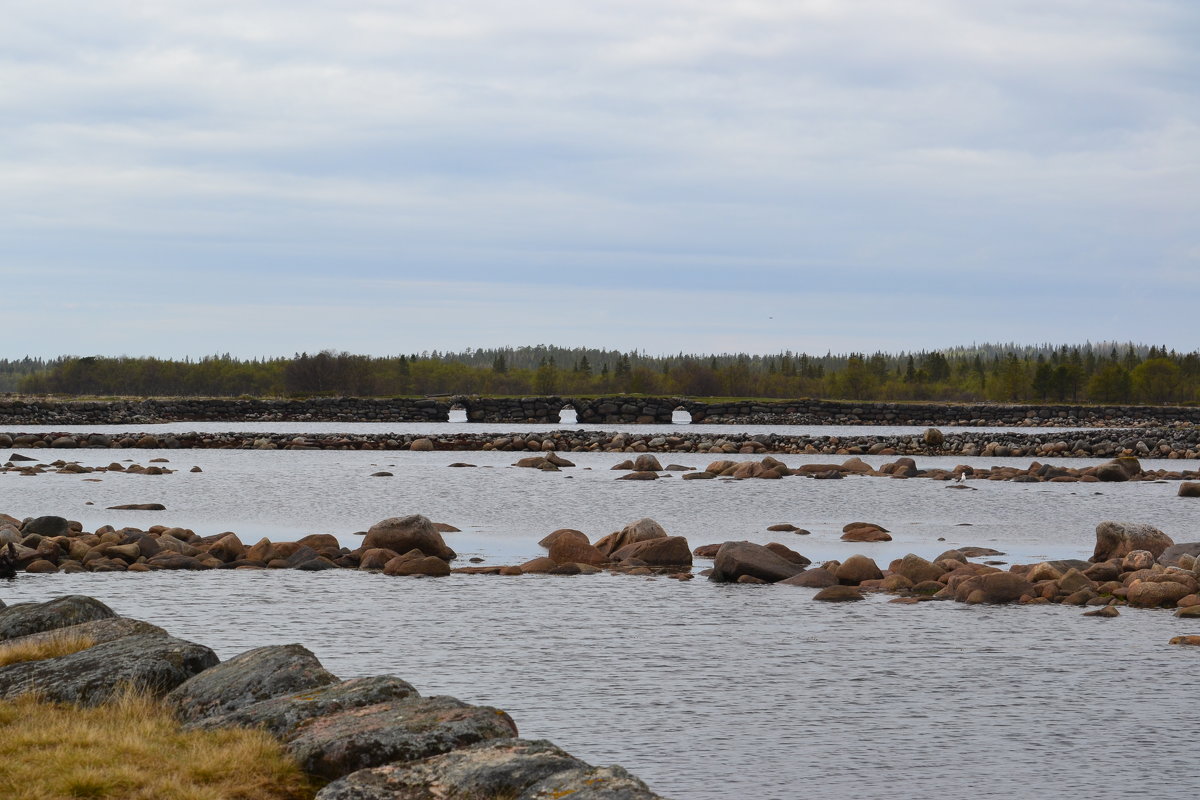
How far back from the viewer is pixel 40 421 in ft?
365

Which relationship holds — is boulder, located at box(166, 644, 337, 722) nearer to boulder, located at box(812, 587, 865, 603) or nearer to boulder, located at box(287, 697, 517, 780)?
boulder, located at box(287, 697, 517, 780)

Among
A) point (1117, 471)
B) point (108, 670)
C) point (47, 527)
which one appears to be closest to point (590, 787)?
point (108, 670)

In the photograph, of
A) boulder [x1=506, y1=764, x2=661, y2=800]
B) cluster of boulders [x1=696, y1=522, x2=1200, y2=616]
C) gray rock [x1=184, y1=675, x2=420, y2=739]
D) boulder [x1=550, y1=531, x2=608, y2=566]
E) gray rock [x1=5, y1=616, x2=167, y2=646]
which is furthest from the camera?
boulder [x1=550, y1=531, x2=608, y2=566]

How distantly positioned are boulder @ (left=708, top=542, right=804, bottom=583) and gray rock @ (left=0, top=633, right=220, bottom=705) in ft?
41.0

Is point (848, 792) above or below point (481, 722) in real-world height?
below

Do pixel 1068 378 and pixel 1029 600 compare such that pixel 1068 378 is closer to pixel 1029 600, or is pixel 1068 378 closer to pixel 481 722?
pixel 1029 600

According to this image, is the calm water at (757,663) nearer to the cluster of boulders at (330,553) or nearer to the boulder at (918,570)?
the cluster of boulders at (330,553)

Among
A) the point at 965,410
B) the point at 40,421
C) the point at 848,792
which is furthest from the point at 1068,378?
the point at 848,792

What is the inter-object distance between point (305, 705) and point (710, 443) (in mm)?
67565

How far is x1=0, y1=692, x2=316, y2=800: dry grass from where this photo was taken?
28.8 ft

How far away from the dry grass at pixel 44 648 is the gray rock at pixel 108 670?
0.26m

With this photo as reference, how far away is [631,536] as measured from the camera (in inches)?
1053

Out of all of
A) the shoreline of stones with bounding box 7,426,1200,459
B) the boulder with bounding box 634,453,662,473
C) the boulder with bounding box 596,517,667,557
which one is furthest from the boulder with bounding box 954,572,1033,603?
the shoreline of stones with bounding box 7,426,1200,459

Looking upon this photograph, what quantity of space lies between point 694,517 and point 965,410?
3727 inches
